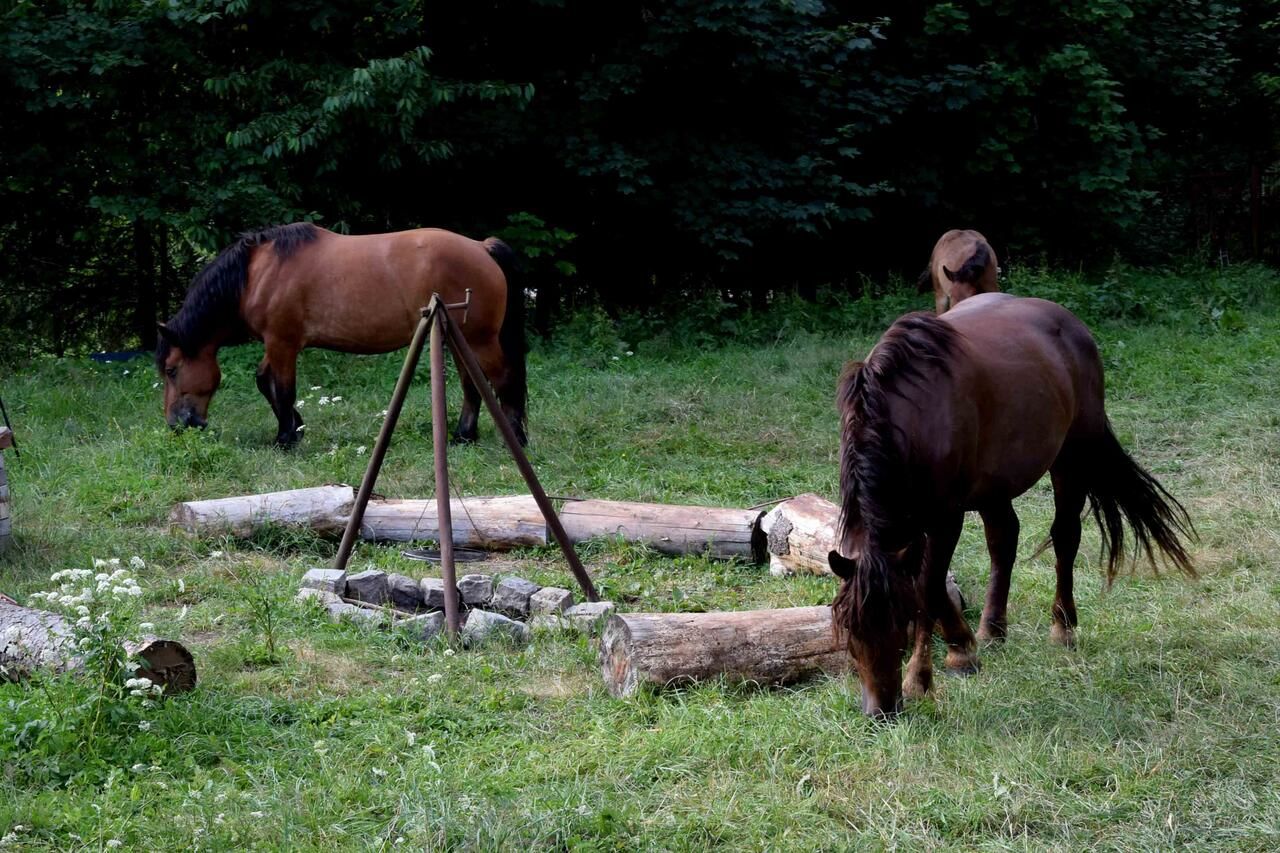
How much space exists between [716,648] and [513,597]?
1319 millimetres

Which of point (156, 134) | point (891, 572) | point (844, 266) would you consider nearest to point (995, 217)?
point (844, 266)

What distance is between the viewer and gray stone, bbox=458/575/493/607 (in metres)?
5.76

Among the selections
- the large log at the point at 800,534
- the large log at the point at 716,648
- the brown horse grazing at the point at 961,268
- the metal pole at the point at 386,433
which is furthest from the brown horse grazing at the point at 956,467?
the brown horse grazing at the point at 961,268

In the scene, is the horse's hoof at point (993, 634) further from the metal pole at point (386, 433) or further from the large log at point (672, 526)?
the metal pole at point (386, 433)

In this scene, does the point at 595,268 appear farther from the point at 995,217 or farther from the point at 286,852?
the point at 286,852

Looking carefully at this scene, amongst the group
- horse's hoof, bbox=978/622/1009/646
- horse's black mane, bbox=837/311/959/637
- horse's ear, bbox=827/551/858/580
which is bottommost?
horse's hoof, bbox=978/622/1009/646

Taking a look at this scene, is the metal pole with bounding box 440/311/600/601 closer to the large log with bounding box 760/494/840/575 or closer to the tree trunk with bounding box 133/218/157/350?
the large log with bounding box 760/494/840/575

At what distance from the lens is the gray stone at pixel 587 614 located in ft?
17.6

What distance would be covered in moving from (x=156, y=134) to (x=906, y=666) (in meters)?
10.5

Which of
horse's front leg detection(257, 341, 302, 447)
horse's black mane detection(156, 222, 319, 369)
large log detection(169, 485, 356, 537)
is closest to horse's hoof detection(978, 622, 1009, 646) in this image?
large log detection(169, 485, 356, 537)


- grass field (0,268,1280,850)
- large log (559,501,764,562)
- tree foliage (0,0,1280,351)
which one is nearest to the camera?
grass field (0,268,1280,850)

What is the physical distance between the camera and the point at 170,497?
7.43 meters

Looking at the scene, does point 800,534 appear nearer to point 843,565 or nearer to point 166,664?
point 843,565

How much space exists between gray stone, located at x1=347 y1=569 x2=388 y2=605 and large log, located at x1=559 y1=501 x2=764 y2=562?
1311 mm
